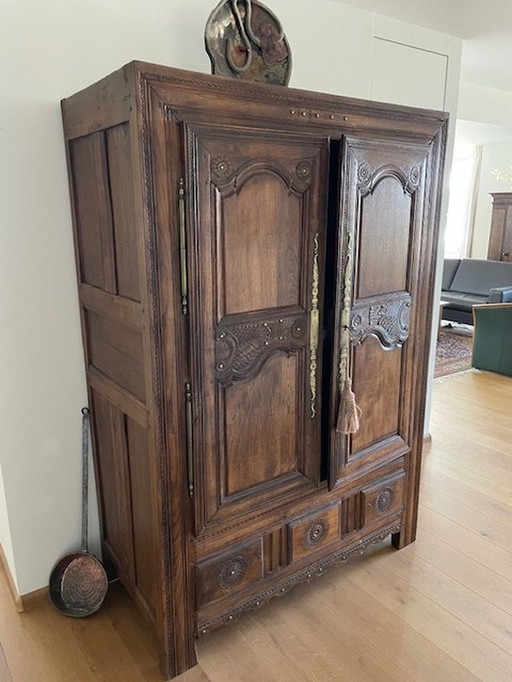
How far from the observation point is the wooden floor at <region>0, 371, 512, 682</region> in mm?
1730

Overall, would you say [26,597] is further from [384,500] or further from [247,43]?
[247,43]

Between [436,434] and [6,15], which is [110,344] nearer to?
[6,15]

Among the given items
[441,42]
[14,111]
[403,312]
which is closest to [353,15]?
[441,42]

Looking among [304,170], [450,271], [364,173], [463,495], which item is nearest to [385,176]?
[364,173]

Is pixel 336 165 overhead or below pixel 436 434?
overhead

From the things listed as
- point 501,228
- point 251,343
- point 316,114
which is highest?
point 316,114

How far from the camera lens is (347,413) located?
1846mm

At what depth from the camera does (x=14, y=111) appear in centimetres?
167

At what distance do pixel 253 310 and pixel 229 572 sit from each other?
2.99ft

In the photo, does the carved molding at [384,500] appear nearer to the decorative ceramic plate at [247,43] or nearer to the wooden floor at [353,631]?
the wooden floor at [353,631]

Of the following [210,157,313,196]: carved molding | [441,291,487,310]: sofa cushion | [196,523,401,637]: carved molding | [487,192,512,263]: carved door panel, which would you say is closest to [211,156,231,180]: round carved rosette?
[210,157,313,196]: carved molding

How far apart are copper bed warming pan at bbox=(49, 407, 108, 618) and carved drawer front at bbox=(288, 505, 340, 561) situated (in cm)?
76

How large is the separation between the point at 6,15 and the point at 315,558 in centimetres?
216

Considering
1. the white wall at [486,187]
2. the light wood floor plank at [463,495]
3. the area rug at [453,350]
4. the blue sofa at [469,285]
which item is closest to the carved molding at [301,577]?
the light wood floor plank at [463,495]
